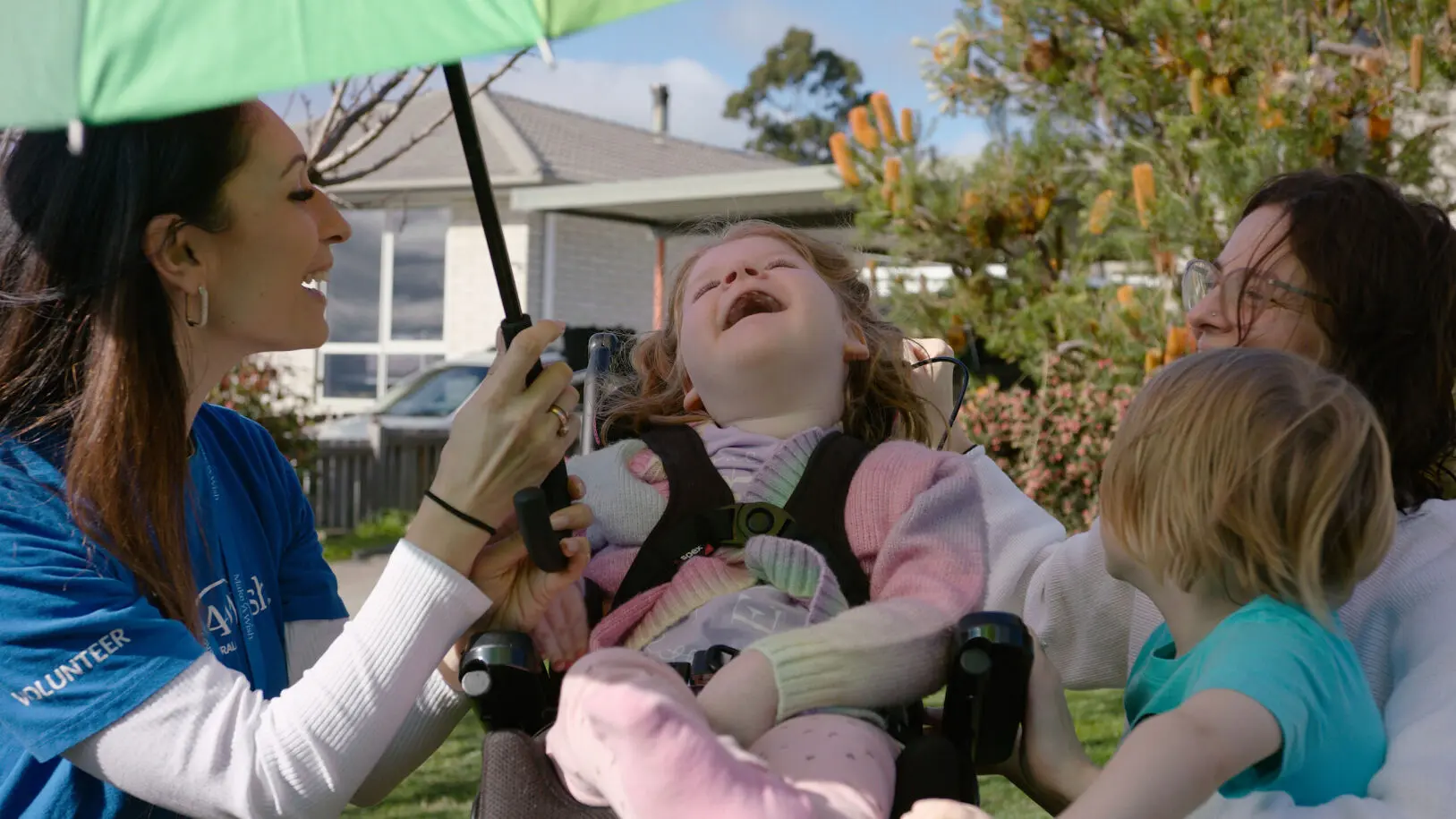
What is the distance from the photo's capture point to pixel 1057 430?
7.92m

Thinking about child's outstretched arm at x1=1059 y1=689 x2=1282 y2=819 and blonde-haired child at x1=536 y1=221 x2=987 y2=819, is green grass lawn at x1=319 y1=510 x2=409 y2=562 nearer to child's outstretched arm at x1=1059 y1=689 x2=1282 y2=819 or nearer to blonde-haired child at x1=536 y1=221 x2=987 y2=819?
blonde-haired child at x1=536 y1=221 x2=987 y2=819

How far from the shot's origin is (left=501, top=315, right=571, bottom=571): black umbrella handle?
78.9 inches

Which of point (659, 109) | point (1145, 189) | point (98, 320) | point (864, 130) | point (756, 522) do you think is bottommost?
point (756, 522)

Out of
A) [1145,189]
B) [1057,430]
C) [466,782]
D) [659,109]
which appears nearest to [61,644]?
[466,782]

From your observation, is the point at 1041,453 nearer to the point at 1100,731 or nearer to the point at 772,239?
the point at 1100,731

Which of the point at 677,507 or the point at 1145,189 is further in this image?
the point at 1145,189

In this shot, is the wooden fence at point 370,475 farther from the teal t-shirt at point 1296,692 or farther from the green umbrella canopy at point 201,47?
the teal t-shirt at point 1296,692

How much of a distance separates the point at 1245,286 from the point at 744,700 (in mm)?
1143

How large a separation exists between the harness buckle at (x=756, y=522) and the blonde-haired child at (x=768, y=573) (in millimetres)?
22

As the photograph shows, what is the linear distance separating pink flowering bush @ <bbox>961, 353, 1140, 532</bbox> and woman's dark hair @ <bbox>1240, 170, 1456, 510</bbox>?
207 inches

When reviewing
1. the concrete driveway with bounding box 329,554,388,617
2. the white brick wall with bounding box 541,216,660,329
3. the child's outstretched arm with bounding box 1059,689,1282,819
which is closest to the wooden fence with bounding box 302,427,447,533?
the concrete driveway with bounding box 329,554,388,617

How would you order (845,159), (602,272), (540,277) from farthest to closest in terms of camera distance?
(602,272)
(540,277)
(845,159)

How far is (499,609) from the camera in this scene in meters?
2.19

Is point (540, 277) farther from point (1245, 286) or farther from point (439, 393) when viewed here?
point (1245, 286)
